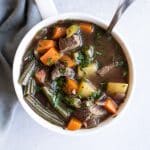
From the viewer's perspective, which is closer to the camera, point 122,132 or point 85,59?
point 85,59

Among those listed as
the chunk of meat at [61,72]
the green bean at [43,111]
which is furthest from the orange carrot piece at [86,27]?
the green bean at [43,111]

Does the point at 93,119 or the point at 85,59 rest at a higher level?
the point at 85,59

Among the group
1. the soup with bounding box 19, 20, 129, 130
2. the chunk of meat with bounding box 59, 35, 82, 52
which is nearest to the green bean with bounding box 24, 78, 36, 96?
the soup with bounding box 19, 20, 129, 130

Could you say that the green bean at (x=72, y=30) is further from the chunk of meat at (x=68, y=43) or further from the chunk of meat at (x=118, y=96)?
the chunk of meat at (x=118, y=96)

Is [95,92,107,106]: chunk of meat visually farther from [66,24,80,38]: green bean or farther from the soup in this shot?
[66,24,80,38]: green bean

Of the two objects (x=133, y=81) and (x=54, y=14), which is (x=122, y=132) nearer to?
(x=133, y=81)

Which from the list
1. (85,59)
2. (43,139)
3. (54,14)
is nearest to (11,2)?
(54,14)
